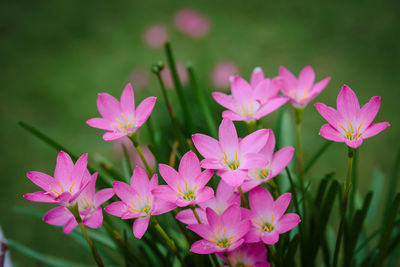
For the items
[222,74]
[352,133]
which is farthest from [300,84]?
[222,74]

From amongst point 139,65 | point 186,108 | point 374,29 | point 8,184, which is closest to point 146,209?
point 186,108

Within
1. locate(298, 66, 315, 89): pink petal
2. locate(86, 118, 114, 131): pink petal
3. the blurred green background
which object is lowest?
the blurred green background

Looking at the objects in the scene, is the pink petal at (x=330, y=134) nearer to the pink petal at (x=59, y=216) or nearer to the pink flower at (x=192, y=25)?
the pink petal at (x=59, y=216)

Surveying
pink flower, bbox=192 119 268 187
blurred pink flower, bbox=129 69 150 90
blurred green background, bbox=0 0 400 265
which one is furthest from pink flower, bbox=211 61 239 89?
pink flower, bbox=192 119 268 187

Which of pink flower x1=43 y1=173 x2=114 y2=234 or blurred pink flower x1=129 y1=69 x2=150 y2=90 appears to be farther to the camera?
blurred pink flower x1=129 y1=69 x2=150 y2=90

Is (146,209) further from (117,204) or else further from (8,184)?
(8,184)

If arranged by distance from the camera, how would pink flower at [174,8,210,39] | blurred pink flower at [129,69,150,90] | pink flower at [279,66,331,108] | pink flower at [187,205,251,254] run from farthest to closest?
pink flower at [174,8,210,39] → blurred pink flower at [129,69,150,90] → pink flower at [279,66,331,108] → pink flower at [187,205,251,254]

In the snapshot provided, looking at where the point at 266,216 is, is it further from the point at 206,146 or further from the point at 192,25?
the point at 192,25

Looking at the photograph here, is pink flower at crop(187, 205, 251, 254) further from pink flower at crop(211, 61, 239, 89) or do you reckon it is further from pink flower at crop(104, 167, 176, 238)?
pink flower at crop(211, 61, 239, 89)
